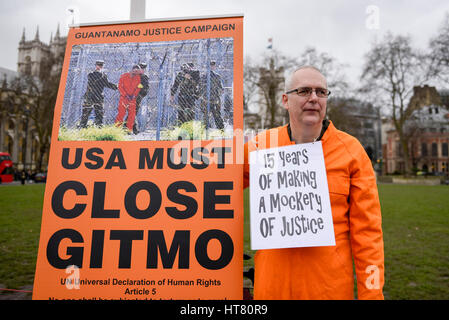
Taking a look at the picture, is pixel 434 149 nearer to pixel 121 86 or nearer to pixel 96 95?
pixel 121 86

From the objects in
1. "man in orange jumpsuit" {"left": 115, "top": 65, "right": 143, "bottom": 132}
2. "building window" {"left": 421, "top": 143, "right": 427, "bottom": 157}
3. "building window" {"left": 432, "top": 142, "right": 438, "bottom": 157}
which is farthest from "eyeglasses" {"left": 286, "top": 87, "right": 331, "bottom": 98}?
"building window" {"left": 432, "top": 142, "right": 438, "bottom": 157}

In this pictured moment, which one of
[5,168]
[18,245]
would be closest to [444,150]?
[5,168]

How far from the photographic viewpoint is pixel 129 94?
2215mm

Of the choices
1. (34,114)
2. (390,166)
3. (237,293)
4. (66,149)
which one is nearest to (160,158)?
(66,149)

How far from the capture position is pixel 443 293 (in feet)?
13.3

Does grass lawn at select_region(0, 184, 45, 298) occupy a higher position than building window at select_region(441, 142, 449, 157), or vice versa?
building window at select_region(441, 142, 449, 157)

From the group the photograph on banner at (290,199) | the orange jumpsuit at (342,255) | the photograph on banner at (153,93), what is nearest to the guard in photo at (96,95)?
the photograph on banner at (153,93)

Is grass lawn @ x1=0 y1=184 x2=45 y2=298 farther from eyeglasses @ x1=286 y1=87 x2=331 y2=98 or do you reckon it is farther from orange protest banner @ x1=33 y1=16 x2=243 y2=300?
eyeglasses @ x1=286 y1=87 x2=331 y2=98

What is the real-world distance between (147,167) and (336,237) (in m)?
1.34

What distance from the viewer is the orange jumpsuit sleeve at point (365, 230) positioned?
171 cm

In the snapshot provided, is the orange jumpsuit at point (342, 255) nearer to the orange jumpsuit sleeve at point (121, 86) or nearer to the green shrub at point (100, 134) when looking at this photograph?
the green shrub at point (100, 134)

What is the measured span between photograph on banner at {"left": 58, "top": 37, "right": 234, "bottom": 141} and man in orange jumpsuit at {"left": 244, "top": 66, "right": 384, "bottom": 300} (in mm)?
551

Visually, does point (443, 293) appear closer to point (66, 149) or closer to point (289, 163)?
point (289, 163)

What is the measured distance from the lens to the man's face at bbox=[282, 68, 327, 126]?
6.18 ft
